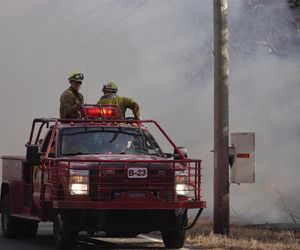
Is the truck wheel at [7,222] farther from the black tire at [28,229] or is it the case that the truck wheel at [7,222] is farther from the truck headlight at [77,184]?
the truck headlight at [77,184]

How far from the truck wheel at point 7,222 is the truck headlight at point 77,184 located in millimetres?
2981

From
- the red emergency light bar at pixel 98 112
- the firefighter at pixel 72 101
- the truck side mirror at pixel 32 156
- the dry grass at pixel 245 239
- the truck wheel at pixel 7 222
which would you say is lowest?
the dry grass at pixel 245 239

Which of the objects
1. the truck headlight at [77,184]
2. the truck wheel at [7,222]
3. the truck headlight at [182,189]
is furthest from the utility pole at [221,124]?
the truck headlight at [77,184]

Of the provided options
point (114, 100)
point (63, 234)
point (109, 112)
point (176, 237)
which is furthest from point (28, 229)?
point (176, 237)

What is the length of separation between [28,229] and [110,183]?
3.30 meters

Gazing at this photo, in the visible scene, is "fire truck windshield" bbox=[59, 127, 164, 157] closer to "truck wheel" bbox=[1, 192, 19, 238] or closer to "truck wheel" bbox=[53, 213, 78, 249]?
"truck wheel" bbox=[53, 213, 78, 249]

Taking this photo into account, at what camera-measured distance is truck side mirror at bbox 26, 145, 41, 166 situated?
14875 millimetres

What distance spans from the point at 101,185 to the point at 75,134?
1.60m

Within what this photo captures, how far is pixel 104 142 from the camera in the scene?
1528cm

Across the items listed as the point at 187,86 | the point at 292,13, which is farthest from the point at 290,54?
the point at 187,86

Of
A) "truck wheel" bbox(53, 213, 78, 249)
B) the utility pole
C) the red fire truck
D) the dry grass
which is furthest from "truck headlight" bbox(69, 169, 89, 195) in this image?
the utility pole

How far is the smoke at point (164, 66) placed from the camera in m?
25.4

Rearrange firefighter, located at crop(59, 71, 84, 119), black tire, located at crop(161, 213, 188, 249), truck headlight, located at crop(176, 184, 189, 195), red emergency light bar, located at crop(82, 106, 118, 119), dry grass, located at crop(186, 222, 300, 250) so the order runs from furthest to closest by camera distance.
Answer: firefighter, located at crop(59, 71, 84, 119) < red emergency light bar, located at crop(82, 106, 118, 119) < dry grass, located at crop(186, 222, 300, 250) < black tire, located at crop(161, 213, 188, 249) < truck headlight, located at crop(176, 184, 189, 195)

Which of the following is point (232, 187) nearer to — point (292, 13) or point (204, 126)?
point (204, 126)
